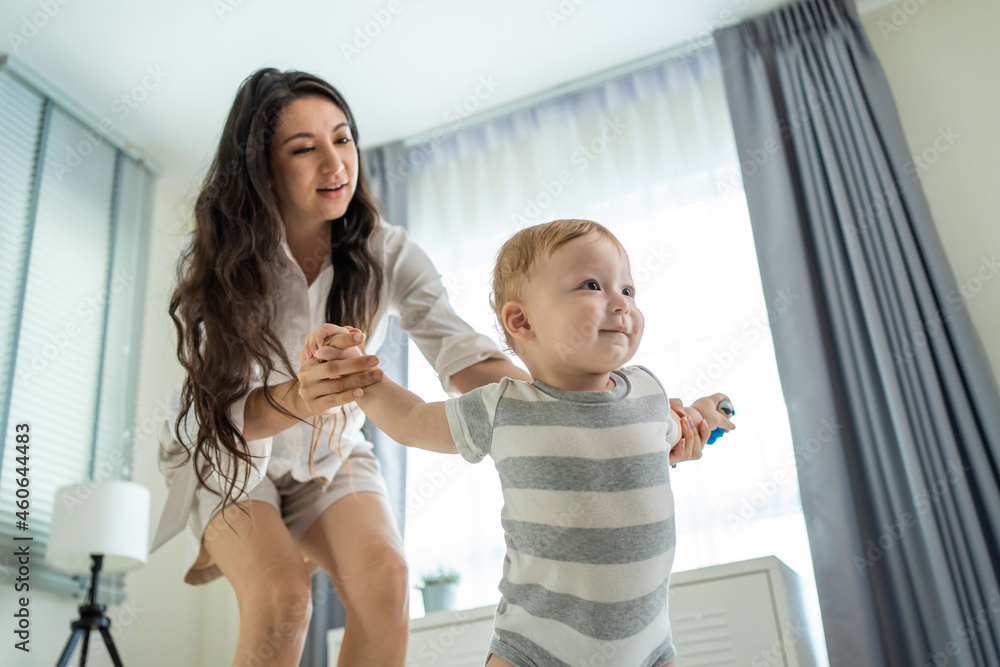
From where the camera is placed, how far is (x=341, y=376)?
1124mm

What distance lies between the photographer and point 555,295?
1049 mm

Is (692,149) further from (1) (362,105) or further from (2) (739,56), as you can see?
(1) (362,105)

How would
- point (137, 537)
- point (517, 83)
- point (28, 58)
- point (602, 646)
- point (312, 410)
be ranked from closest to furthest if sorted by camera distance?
point (602, 646) < point (312, 410) < point (137, 537) < point (28, 58) < point (517, 83)

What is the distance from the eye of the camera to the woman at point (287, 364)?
1392 millimetres

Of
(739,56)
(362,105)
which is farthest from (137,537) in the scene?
(739,56)

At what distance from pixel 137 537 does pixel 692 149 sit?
2383 millimetres

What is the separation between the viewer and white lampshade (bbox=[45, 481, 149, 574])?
2.41m
